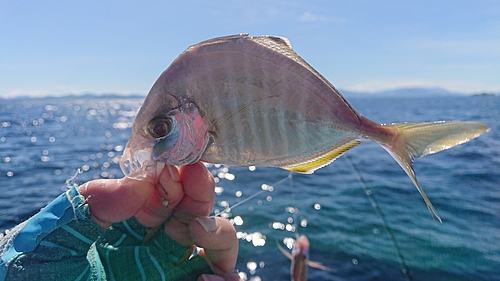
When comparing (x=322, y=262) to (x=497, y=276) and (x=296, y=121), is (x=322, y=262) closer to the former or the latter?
(x=497, y=276)

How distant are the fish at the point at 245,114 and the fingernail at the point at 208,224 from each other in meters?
0.48

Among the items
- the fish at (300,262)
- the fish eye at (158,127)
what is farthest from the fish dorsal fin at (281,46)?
the fish at (300,262)

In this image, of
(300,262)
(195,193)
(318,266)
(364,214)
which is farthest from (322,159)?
(364,214)

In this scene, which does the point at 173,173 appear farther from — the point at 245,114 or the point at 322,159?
the point at 322,159

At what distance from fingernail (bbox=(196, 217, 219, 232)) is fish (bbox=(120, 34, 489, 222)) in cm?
48

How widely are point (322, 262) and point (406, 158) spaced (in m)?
5.22

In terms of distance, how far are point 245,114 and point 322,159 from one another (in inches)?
20.5

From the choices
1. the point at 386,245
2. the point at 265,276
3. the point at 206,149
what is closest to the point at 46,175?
the point at 265,276

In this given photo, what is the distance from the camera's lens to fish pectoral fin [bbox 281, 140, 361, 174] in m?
1.77

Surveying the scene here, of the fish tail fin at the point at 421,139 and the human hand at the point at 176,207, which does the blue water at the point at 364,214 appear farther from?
the fish tail fin at the point at 421,139

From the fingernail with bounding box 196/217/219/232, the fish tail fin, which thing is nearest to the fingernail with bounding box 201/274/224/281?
the fingernail with bounding box 196/217/219/232

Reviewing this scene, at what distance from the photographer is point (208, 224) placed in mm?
1934

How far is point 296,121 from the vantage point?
1.63m

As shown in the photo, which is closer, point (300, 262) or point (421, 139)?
point (421, 139)
